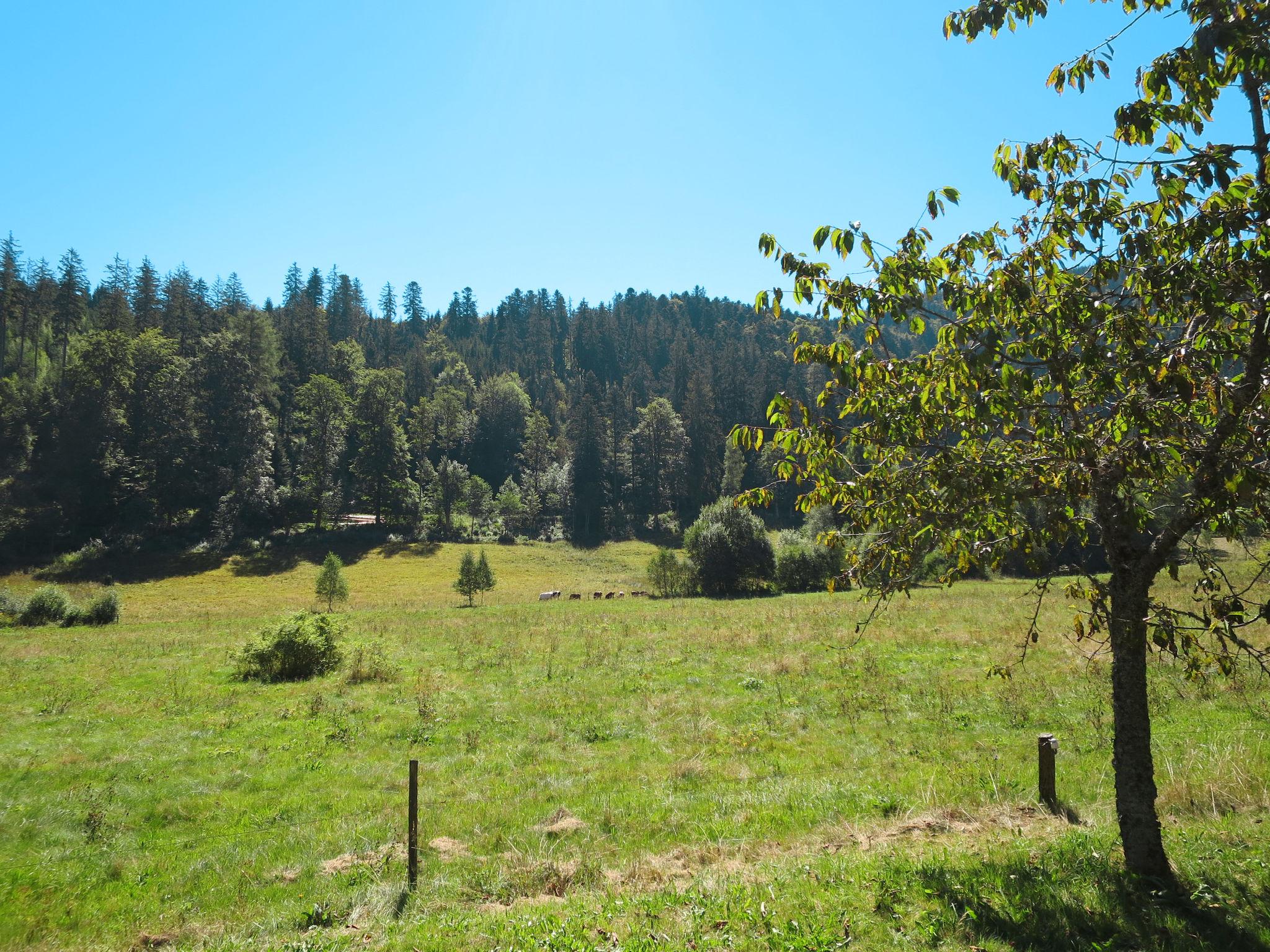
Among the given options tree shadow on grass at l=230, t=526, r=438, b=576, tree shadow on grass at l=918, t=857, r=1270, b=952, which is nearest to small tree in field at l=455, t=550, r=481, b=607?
tree shadow on grass at l=230, t=526, r=438, b=576

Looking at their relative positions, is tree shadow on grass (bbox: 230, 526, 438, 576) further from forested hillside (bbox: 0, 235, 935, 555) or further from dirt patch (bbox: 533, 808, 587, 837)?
dirt patch (bbox: 533, 808, 587, 837)

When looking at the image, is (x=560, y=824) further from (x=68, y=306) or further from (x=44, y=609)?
(x=68, y=306)

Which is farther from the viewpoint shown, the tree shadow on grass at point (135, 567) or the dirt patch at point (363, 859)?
the tree shadow on grass at point (135, 567)

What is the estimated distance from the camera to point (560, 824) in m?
10.7

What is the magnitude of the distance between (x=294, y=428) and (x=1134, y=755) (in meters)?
112

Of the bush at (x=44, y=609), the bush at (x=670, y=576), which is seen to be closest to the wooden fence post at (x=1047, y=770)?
the bush at (x=670, y=576)

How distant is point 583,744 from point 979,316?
1220 cm

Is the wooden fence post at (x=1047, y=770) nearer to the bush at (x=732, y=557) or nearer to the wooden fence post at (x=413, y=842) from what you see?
the wooden fence post at (x=413, y=842)

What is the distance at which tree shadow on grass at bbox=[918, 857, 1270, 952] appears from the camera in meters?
5.84

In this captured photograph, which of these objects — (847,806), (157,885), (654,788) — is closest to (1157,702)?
(847,806)

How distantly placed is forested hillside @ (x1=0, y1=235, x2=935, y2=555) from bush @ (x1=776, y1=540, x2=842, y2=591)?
797 inches

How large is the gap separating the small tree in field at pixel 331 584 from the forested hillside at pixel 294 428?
1492 inches

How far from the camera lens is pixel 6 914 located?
8328 mm

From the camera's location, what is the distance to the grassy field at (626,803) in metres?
7.08
